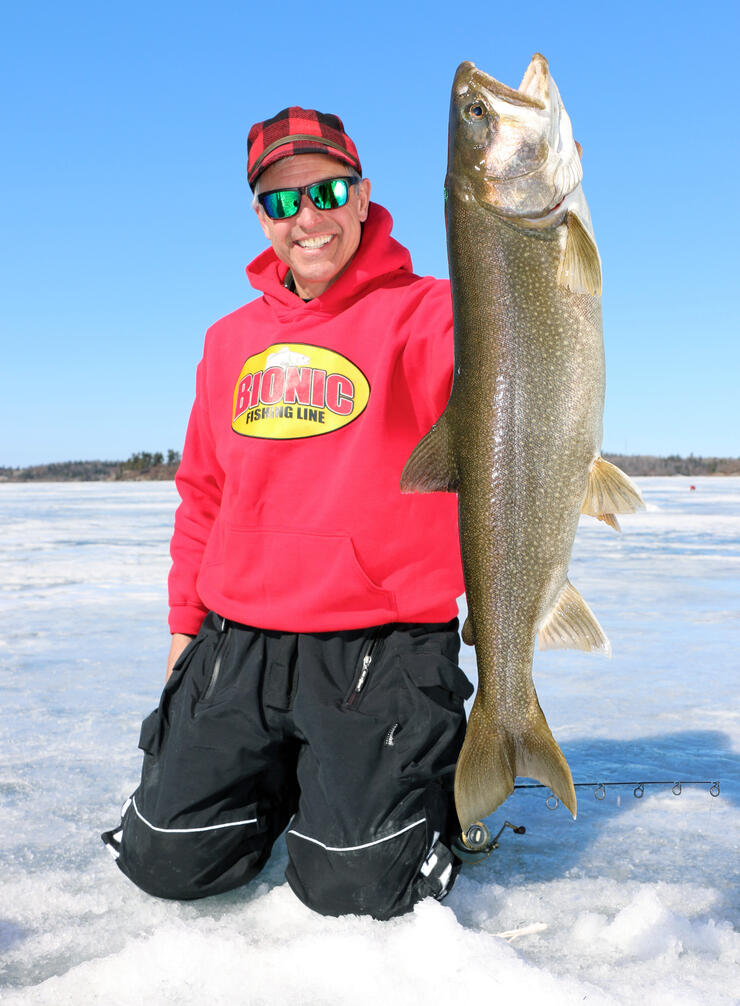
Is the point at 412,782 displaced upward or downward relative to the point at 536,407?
downward

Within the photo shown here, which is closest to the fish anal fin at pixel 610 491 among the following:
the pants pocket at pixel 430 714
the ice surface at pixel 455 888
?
the ice surface at pixel 455 888

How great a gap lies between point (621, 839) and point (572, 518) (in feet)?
4.23

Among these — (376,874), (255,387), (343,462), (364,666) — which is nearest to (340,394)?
(343,462)

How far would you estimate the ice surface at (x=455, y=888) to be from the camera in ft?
6.72

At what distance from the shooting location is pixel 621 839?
2887 mm

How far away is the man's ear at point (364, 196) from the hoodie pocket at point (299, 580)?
1142 millimetres

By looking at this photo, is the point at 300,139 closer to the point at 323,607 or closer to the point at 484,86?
the point at 484,86

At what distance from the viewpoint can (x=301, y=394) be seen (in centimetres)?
291

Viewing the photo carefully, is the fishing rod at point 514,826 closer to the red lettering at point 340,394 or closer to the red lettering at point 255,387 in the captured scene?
the red lettering at point 340,394

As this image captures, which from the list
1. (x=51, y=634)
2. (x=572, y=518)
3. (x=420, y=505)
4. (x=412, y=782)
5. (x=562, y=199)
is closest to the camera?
(x=562, y=199)

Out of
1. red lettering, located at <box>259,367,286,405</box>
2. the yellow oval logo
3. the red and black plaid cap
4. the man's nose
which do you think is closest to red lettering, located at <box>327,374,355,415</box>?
the yellow oval logo

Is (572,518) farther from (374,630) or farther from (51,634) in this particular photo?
(51,634)

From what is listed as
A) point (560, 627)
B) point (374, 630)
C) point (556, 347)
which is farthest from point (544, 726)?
point (556, 347)

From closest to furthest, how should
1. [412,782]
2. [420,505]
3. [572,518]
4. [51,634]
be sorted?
[572,518] → [412,782] → [420,505] → [51,634]
